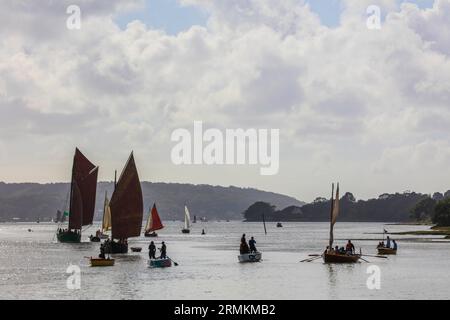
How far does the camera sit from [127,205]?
343 ft

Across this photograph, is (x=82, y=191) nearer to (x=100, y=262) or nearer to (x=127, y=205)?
(x=127, y=205)

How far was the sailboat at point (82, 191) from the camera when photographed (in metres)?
134

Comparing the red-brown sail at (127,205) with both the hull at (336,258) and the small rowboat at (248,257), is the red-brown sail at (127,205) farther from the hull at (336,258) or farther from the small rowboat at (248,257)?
the hull at (336,258)

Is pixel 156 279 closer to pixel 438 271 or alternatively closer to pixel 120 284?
pixel 120 284

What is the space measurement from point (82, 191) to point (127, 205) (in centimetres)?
3271

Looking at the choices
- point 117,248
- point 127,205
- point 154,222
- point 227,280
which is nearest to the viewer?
point 227,280

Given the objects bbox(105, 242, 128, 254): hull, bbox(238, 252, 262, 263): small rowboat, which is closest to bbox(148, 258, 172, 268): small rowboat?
bbox(238, 252, 262, 263): small rowboat

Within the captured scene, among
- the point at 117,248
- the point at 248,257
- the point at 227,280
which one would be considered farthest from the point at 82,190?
the point at 227,280

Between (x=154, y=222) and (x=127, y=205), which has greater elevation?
(x=127, y=205)

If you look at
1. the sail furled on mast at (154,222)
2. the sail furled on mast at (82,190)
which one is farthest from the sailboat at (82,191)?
the sail furled on mast at (154,222)

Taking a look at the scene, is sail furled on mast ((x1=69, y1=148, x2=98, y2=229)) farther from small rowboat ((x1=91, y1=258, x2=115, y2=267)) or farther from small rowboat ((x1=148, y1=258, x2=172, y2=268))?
small rowboat ((x1=148, y1=258, x2=172, y2=268))

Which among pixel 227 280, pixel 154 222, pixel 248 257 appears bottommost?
pixel 227 280
